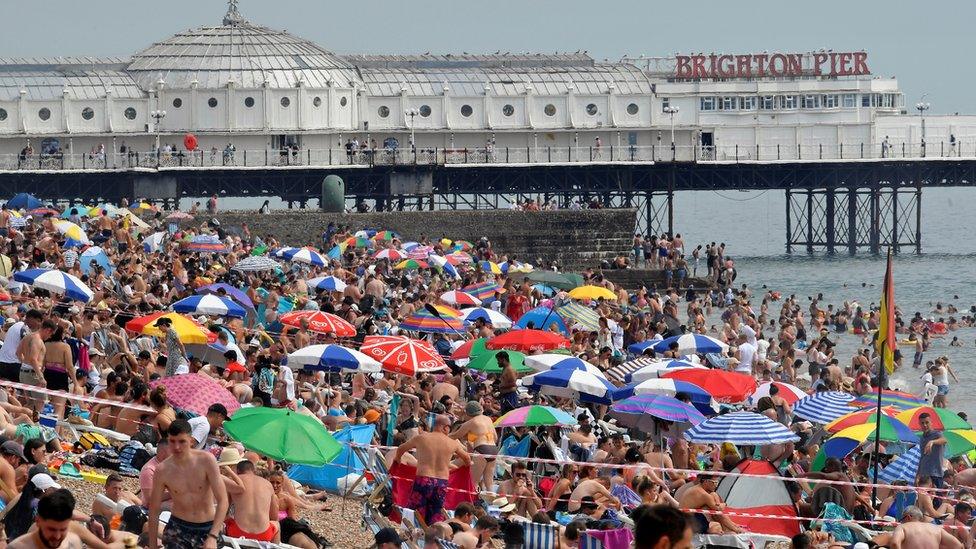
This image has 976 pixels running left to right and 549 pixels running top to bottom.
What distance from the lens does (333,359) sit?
57.4 ft

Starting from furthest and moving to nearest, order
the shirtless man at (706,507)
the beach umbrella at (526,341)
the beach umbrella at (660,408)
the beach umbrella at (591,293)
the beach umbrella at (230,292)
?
the beach umbrella at (591,293), the beach umbrella at (230,292), the beach umbrella at (526,341), the beach umbrella at (660,408), the shirtless man at (706,507)

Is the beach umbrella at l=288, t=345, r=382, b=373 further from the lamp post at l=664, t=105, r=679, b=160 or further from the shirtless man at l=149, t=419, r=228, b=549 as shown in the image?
the lamp post at l=664, t=105, r=679, b=160

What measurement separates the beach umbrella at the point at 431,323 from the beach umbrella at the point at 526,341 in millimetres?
2029

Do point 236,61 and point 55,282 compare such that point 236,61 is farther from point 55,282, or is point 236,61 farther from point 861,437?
point 861,437

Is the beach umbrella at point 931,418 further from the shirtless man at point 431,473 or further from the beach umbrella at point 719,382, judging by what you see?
the shirtless man at point 431,473

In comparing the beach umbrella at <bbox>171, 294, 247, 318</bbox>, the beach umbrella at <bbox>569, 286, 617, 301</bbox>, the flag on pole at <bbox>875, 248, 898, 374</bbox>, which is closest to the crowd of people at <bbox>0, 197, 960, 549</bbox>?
the beach umbrella at <bbox>171, 294, 247, 318</bbox>

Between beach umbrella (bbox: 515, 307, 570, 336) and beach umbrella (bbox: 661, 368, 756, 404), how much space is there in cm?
475

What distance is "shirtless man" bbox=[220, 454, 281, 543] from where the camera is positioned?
10.9 m

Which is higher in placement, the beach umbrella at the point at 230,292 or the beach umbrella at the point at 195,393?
the beach umbrella at the point at 230,292

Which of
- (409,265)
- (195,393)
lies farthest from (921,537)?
(409,265)

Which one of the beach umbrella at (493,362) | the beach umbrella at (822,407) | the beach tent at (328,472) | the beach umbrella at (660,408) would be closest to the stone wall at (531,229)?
the beach umbrella at (493,362)

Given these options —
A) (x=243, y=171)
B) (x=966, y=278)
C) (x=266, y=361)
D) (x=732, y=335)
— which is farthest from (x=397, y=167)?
(x=266, y=361)

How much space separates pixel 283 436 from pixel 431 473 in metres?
1.04

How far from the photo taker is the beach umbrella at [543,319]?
22922 mm
